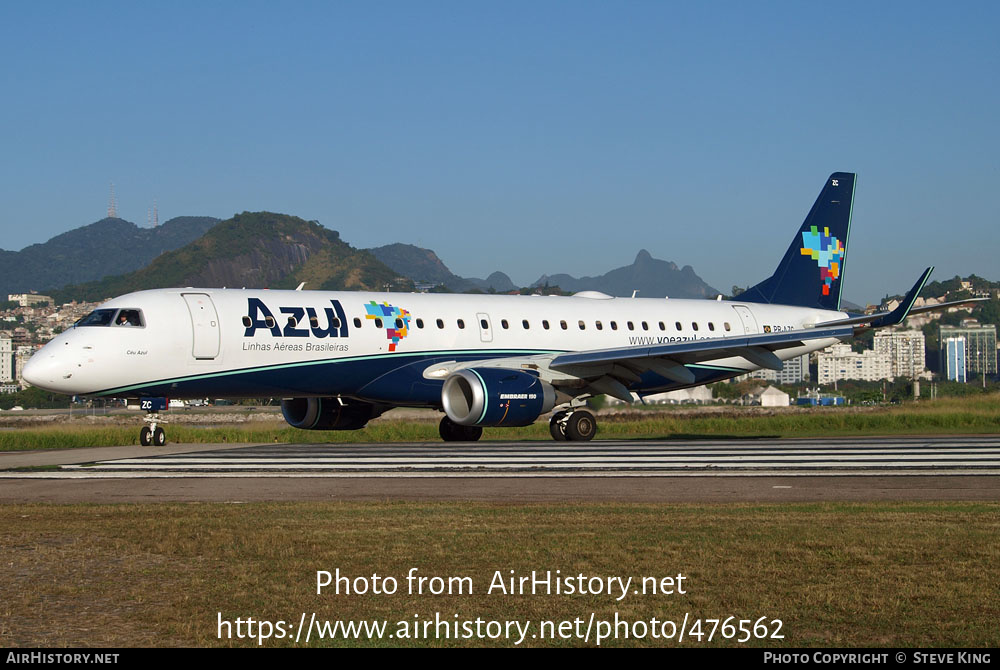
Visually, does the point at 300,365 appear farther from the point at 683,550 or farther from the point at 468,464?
the point at 683,550

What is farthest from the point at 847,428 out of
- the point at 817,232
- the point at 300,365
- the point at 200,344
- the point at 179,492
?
the point at 179,492

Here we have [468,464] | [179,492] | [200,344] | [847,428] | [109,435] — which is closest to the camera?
[179,492]

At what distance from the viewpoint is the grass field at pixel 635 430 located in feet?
90.5

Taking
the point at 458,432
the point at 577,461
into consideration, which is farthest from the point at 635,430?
the point at 577,461

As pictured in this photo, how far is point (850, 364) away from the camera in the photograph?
147 m

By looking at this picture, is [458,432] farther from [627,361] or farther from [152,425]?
[152,425]

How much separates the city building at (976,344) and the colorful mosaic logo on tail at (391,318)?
2823 inches

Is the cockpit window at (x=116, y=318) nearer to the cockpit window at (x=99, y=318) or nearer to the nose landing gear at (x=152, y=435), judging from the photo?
the cockpit window at (x=99, y=318)

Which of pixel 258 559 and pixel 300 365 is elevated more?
pixel 300 365

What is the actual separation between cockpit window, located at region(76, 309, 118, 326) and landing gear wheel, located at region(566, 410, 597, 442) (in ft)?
33.8

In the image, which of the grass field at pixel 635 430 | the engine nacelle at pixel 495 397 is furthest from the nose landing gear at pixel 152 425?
the engine nacelle at pixel 495 397

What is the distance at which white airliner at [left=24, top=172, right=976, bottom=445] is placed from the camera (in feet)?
72.5

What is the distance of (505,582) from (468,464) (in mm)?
10179

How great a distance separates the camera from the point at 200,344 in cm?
2230
